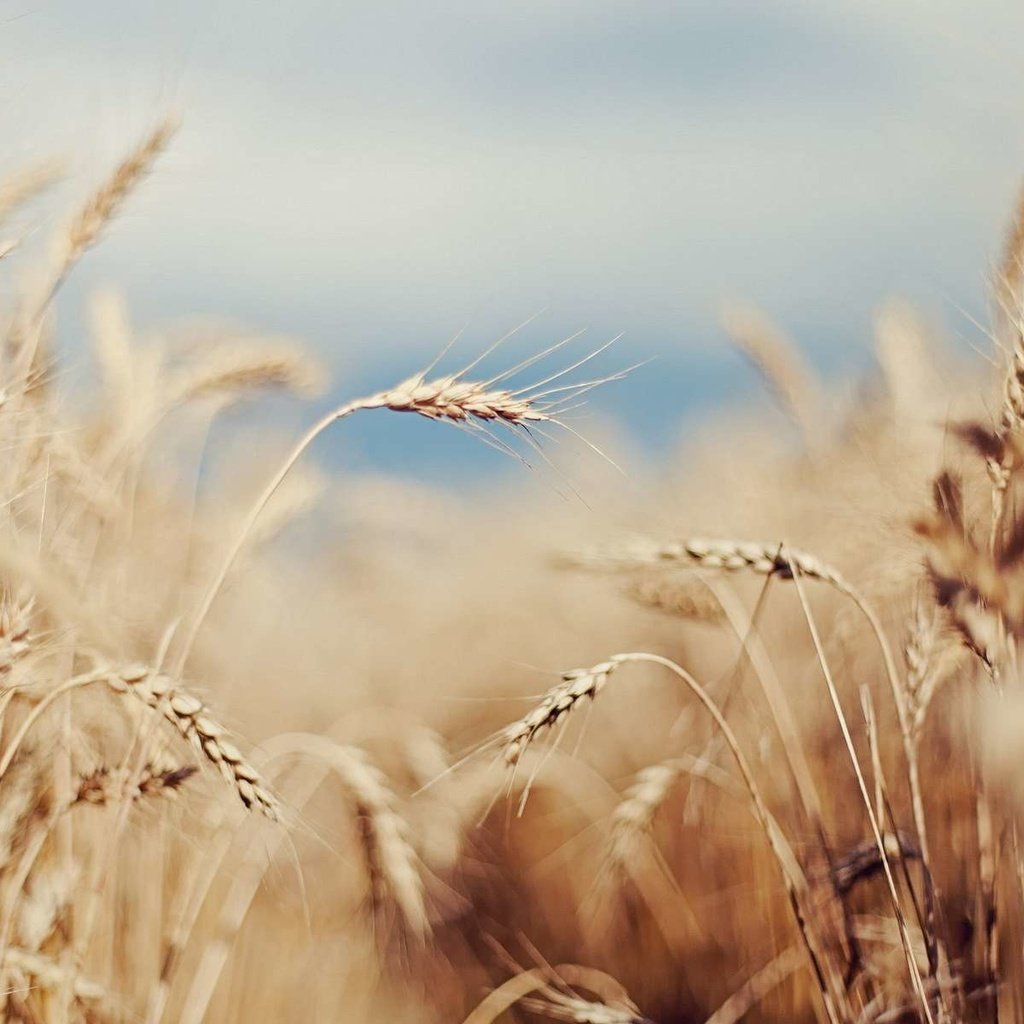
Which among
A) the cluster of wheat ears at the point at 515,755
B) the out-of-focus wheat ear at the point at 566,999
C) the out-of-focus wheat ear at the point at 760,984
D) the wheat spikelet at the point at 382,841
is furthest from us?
the out-of-focus wheat ear at the point at 760,984

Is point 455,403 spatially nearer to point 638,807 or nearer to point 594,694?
point 594,694

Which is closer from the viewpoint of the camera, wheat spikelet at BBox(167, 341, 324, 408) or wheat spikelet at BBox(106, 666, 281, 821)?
wheat spikelet at BBox(106, 666, 281, 821)

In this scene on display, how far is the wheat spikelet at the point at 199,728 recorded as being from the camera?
1.42m

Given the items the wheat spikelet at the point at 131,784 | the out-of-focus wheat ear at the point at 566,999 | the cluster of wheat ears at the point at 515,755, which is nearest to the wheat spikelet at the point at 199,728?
the cluster of wheat ears at the point at 515,755

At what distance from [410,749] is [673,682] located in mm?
1758

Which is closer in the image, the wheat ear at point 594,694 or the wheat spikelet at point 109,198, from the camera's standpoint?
the wheat ear at point 594,694

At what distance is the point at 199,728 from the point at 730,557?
784mm

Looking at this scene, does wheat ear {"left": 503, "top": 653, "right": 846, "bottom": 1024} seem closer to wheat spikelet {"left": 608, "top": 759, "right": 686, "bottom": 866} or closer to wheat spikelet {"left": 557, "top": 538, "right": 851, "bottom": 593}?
wheat spikelet {"left": 557, "top": 538, "right": 851, "bottom": 593}

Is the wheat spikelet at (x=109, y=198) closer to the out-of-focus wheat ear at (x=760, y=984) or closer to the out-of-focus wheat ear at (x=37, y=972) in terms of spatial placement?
the out-of-focus wheat ear at (x=37, y=972)

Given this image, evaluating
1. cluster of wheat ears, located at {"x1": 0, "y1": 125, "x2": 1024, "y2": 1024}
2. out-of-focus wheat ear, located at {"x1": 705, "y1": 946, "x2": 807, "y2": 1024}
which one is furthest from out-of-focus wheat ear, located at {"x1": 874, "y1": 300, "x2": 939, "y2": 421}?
out-of-focus wheat ear, located at {"x1": 705, "y1": 946, "x2": 807, "y2": 1024}

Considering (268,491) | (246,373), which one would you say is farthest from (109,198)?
(268,491)

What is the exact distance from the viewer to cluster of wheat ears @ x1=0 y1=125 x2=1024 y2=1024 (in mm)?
Result: 1550

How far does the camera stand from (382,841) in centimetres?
189

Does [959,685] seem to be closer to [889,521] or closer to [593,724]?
[889,521]
